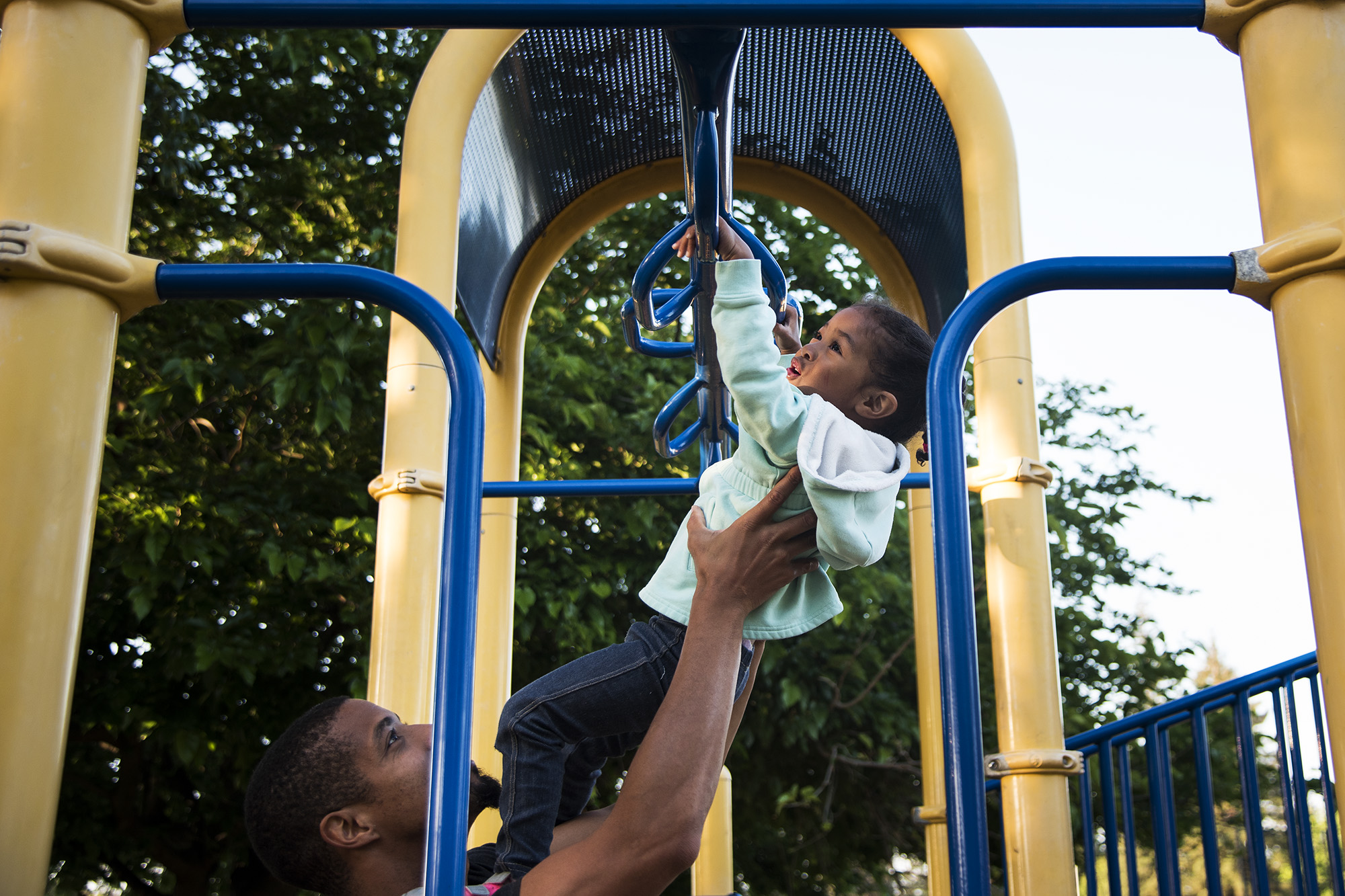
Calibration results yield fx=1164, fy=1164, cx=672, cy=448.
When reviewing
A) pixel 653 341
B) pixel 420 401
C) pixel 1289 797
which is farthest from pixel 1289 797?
pixel 420 401

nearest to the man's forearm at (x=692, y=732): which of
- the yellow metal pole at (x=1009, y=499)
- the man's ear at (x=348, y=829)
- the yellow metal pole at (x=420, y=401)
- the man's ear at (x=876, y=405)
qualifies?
the man's ear at (x=348, y=829)

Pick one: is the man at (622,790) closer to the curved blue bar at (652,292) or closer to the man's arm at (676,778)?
the man's arm at (676,778)

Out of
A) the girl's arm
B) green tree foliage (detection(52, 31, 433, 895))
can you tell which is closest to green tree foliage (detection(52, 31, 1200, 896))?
green tree foliage (detection(52, 31, 433, 895))

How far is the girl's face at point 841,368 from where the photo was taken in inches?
72.6

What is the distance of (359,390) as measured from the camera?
5230 mm

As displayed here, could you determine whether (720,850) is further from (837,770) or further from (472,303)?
(837,770)

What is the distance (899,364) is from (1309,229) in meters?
0.74

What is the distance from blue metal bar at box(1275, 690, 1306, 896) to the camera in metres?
2.78

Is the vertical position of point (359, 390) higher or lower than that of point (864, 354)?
higher

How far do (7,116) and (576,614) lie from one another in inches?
167

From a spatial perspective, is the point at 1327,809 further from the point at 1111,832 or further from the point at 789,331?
the point at 789,331

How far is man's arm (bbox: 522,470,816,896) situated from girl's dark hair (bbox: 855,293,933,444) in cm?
54

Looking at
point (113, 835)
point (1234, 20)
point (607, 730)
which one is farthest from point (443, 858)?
point (113, 835)

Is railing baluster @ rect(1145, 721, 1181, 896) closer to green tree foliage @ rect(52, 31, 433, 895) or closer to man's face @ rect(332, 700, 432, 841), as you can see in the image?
man's face @ rect(332, 700, 432, 841)
